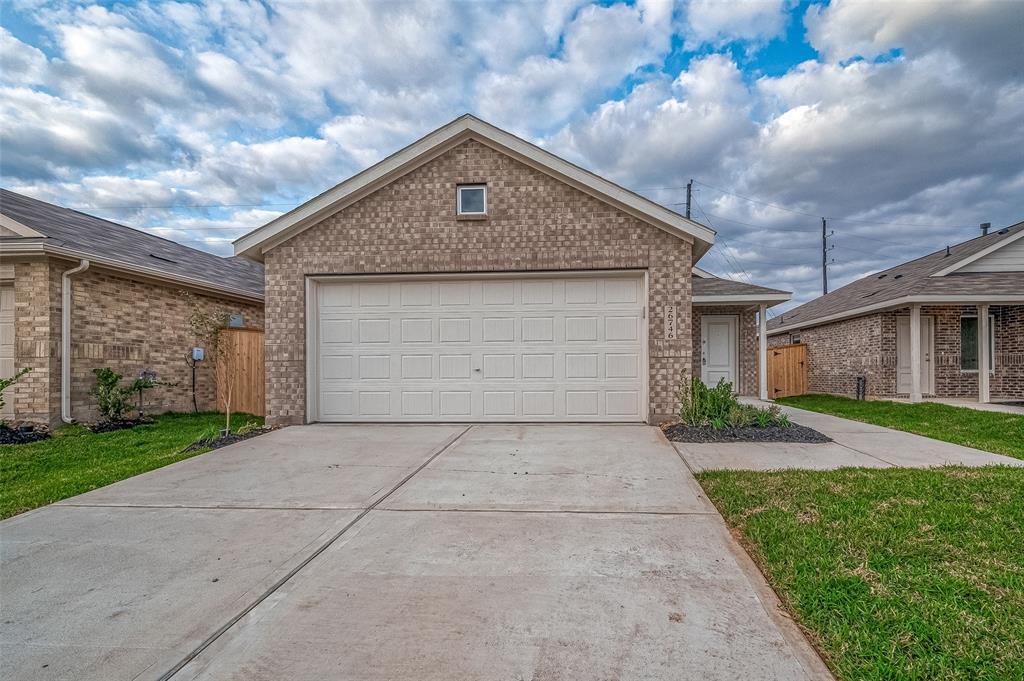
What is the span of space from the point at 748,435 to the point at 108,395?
37.3 feet

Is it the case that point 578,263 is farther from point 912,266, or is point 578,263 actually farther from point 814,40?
point 912,266

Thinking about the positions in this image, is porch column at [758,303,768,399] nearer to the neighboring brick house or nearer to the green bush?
the green bush

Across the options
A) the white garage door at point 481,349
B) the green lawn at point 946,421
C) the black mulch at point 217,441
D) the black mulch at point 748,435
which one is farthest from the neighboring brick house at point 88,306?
the green lawn at point 946,421

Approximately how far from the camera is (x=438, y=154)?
8.54 metres

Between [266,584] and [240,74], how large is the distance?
11.3 meters

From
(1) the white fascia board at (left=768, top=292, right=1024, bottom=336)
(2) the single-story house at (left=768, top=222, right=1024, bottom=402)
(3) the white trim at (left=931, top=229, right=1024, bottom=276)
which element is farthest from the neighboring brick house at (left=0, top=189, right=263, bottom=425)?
(3) the white trim at (left=931, top=229, right=1024, bottom=276)

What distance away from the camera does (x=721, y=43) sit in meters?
9.95

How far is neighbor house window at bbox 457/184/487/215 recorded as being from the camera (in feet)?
27.9

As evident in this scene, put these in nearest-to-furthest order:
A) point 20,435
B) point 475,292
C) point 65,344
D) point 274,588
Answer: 1. point 274,588
2. point 20,435
3. point 65,344
4. point 475,292

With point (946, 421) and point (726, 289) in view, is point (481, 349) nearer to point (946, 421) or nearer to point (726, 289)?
point (726, 289)

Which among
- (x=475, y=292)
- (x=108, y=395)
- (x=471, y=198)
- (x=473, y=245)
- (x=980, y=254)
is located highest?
(x=471, y=198)

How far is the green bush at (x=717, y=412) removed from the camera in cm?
744

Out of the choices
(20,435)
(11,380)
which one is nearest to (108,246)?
(11,380)

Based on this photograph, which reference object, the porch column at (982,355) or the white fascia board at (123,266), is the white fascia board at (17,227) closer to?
the white fascia board at (123,266)
